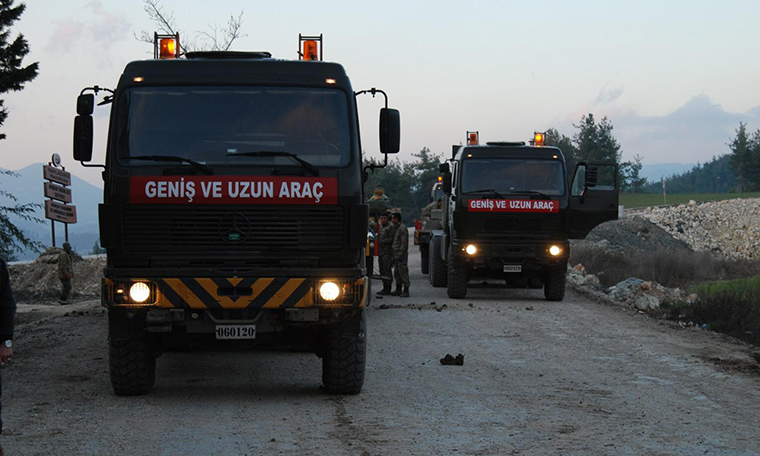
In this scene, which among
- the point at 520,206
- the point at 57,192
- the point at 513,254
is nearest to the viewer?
the point at 520,206

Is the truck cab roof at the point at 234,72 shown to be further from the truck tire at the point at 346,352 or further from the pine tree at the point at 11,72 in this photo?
the pine tree at the point at 11,72

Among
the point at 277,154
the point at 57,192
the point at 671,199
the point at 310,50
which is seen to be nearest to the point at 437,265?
the point at 310,50

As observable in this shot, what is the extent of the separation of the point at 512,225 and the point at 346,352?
9483 millimetres

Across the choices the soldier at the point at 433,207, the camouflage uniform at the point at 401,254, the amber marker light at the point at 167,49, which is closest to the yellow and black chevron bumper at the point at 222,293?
the amber marker light at the point at 167,49

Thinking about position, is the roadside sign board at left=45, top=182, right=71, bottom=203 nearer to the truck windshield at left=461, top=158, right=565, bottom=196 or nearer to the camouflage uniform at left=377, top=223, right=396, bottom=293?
the camouflage uniform at left=377, top=223, right=396, bottom=293

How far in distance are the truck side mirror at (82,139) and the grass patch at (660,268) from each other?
730 inches

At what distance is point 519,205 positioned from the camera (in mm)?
17031

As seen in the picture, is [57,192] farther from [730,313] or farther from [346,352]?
[346,352]

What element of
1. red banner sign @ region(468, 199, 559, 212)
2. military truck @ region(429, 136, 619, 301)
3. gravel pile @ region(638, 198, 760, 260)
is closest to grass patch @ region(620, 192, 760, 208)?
gravel pile @ region(638, 198, 760, 260)

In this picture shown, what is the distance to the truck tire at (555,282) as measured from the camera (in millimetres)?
17578

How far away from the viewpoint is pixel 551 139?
342ft

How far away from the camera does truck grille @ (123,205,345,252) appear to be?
774 cm

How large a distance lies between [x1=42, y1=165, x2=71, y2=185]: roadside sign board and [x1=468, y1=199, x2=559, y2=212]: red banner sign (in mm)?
16995

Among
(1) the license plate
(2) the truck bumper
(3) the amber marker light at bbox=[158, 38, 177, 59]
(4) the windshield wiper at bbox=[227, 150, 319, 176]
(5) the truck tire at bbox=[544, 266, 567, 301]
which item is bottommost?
(5) the truck tire at bbox=[544, 266, 567, 301]
